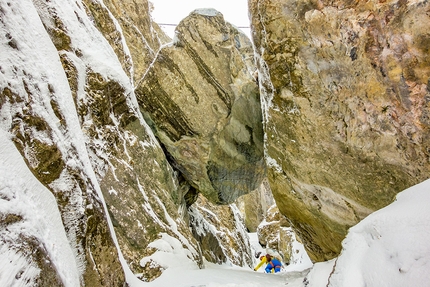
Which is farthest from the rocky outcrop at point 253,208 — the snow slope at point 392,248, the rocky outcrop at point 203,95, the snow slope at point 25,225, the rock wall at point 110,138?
the snow slope at point 25,225

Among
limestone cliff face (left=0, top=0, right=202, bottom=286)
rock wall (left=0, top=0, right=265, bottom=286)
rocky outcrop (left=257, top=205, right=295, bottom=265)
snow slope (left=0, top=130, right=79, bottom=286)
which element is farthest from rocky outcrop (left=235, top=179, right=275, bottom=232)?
snow slope (left=0, top=130, right=79, bottom=286)

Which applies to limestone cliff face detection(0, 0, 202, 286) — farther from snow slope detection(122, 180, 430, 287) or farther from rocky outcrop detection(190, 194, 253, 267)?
snow slope detection(122, 180, 430, 287)

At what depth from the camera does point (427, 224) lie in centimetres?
265

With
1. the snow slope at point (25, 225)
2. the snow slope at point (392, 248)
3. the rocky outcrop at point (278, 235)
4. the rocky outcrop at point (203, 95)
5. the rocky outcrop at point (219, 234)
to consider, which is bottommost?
the rocky outcrop at point (278, 235)

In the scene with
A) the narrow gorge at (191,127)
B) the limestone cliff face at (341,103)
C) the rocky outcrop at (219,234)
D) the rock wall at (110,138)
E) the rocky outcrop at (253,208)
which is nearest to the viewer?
the rock wall at (110,138)

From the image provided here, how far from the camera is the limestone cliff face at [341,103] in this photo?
433cm

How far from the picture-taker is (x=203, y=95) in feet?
28.8

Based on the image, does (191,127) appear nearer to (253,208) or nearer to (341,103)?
(341,103)

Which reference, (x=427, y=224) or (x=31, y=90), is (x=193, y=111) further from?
(x=427, y=224)

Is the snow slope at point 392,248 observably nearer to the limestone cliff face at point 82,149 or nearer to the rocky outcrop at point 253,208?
the limestone cliff face at point 82,149

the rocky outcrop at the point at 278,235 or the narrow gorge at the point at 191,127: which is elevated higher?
the narrow gorge at the point at 191,127

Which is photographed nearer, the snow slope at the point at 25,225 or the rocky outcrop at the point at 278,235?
the snow slope at the point at 25,225

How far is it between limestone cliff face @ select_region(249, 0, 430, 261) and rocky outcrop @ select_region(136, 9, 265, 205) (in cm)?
163

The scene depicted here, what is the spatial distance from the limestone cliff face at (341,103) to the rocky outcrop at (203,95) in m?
1.63
